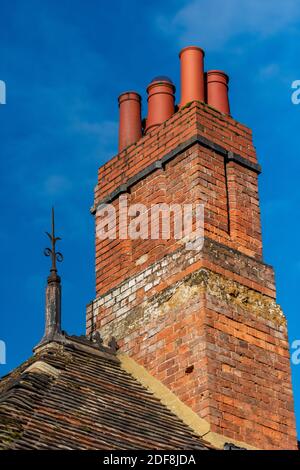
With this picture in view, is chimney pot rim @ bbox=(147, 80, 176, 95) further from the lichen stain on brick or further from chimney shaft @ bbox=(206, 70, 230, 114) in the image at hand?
the lichen stain on brick

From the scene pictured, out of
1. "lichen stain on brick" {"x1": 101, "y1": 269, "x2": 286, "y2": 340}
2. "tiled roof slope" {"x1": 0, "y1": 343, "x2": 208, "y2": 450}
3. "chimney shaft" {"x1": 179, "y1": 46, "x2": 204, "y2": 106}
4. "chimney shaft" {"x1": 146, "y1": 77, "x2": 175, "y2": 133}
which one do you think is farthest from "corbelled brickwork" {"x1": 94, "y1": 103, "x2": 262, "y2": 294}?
"tiled roof slope" {"x1": 0, "y1": 343, "x2": 208, "y2": 450}

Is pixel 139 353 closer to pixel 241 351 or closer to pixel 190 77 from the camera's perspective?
pixel 241 351

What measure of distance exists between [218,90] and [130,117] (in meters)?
1.44

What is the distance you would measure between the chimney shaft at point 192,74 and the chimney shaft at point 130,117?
3.15ft

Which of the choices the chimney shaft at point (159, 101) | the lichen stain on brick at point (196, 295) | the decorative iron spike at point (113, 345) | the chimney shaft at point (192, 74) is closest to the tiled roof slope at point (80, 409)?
the decorative iron spike at point (113, 345)

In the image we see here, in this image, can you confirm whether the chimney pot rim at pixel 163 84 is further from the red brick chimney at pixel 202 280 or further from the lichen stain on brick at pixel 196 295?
the lichen stain on brick at pixel 196 295

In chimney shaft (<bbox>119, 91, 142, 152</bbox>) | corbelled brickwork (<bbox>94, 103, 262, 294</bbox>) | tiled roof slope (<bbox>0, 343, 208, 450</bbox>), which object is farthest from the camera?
chimney shaft (<bbox>119, 91, 142, 152</bbox>)

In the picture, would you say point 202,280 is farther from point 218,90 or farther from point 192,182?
point 218,90

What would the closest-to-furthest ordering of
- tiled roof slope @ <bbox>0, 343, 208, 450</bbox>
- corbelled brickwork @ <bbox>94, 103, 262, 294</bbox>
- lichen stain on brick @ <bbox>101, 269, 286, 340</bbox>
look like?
tiled roof slope @ <bbox>0, 343, 208, 450</bbox> → lichen stain on brick @ <bbox>101, 269, 286, 340</bbox> → corbelled brickwork @ <bbox>94, 103, 262, 294</bbox>

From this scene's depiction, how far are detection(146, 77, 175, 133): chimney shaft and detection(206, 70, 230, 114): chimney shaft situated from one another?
582 millimetres

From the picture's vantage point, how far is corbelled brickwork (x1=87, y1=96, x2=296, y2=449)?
16.1m

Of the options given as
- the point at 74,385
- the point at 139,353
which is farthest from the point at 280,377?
the point at 74,385

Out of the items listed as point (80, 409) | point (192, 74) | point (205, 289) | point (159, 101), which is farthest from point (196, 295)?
point (192, 74)
